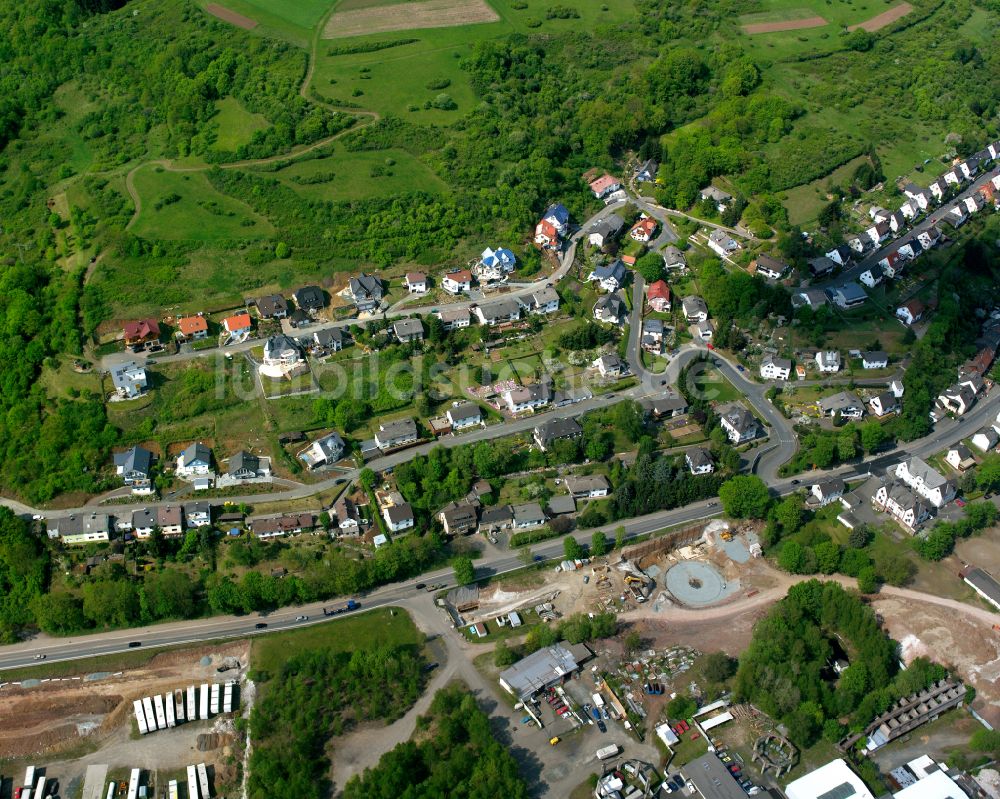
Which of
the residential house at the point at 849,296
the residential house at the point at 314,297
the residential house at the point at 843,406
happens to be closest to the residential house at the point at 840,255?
the residential house at the point at 849,296

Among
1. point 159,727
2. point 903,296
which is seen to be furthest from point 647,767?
A: point 903,296

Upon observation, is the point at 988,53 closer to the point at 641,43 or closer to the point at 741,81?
the point at 741,81

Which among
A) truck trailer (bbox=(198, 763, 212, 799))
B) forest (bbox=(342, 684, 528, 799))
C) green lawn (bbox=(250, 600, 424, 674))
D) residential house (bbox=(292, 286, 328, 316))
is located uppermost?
residential house (bbox=(292, 286, 328, 316))

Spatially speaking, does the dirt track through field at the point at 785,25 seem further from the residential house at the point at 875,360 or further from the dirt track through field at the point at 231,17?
the dirt track through field at the point at 231,17

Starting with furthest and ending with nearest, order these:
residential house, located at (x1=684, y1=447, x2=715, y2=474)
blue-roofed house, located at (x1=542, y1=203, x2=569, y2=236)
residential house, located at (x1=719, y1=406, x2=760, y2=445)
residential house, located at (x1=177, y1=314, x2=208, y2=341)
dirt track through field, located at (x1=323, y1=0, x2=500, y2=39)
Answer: dirt track through field, located at (x1=323, y1=0, x2=500, y2=39)
blue-roofed house, located at (x1=542, y1=203, x2=569, y2=236)
residential house, located at (x1=177, y1=314, x2=208, y2=341)
residential house, located at (x1=719, y1=406, x2=760, y2=445)
residential house, located at (x1=684, y1=447, x2=715, y2=474)

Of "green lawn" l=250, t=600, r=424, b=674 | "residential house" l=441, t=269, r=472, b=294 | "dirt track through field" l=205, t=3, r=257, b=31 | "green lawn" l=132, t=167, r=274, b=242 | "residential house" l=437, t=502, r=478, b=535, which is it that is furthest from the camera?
"dirt track through field" l=205, t=3, r=257, b=31

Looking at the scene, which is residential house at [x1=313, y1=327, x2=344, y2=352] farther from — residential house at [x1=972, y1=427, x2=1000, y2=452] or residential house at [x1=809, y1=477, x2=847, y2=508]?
residential house at [x1=972, y1=427, x2=1000, y2=452]

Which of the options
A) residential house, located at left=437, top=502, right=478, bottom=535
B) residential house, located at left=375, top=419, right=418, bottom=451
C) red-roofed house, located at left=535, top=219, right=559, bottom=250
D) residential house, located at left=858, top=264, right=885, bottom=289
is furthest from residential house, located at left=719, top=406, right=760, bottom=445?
red-roofed house, located at left=535, top=219, right=559, bottom=250

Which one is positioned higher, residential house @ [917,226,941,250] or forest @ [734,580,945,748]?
residential house @ [917,226,941,250]
